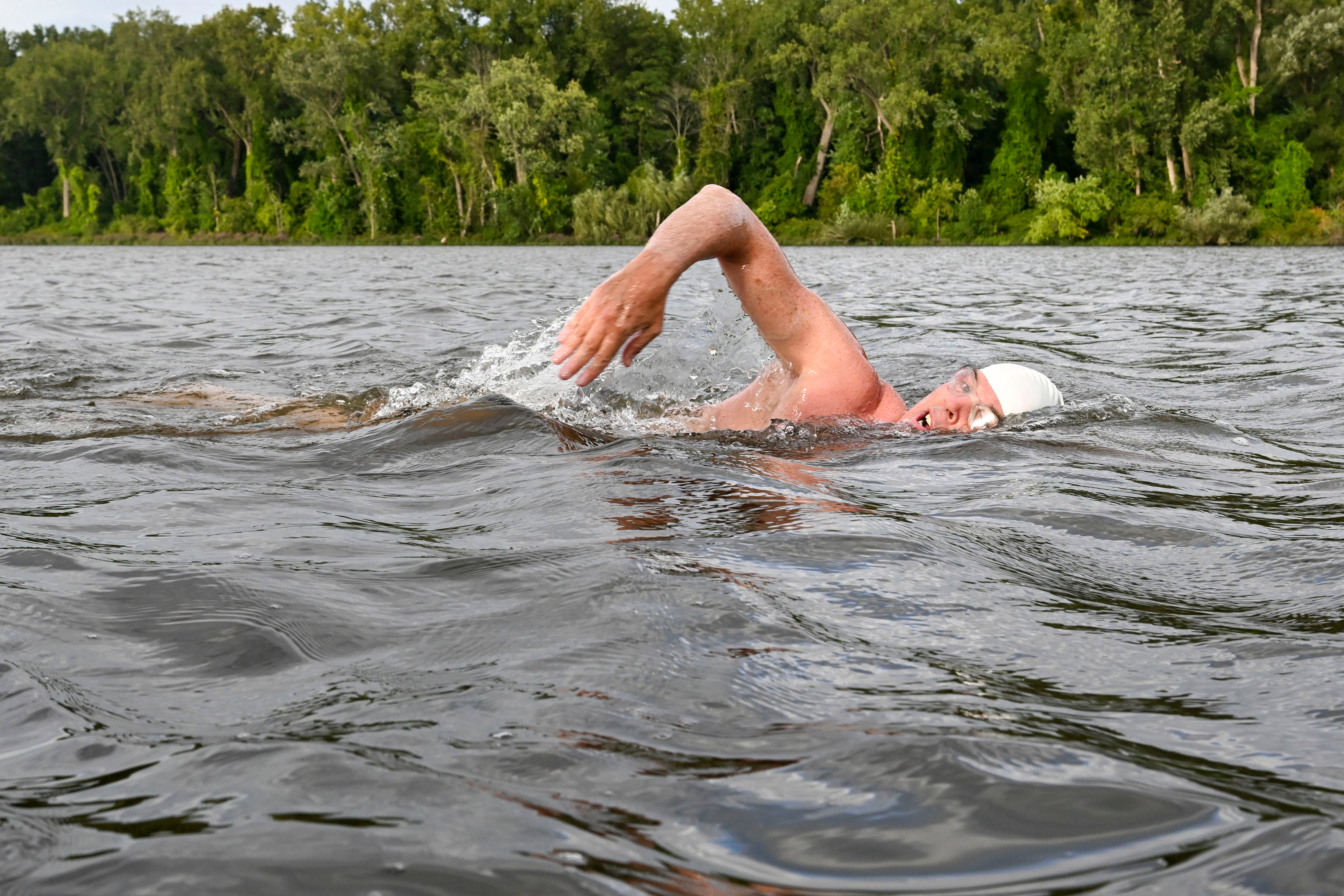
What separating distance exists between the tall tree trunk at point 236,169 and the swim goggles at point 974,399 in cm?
6802

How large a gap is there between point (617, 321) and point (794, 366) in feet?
5.11

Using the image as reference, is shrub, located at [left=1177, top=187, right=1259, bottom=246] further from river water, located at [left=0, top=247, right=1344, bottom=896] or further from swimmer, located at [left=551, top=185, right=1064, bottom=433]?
swimmer, located at [left=551, top=185, right=1064, bottom=433]

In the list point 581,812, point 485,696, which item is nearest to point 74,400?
point 485,696

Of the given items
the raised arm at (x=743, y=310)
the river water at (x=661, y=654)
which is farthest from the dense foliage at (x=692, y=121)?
the river water at (x=661, y=654)

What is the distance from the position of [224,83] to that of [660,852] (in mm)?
69153

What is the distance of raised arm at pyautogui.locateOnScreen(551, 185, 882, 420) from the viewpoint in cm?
388

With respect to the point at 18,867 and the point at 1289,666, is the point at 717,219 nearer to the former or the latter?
the point at 1289,666

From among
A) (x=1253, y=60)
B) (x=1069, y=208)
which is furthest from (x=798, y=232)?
(x=1253, y=60)

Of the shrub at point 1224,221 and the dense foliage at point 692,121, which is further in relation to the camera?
the dense foliage at point 692,121

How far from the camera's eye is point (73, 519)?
3.40m

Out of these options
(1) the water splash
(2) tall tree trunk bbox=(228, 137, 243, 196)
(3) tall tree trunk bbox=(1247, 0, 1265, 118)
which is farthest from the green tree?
(1) the water splash

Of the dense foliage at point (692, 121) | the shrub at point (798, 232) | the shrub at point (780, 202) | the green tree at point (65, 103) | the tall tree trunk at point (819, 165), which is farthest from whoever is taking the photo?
the green tree at point (65, 103)

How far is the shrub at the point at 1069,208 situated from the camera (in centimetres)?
4306

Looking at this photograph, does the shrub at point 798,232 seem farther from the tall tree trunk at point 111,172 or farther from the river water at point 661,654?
the river water at point 661,654
